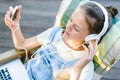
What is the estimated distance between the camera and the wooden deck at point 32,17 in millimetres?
2541

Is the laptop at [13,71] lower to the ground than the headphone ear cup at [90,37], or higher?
lower

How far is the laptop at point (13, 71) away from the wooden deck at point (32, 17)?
0.82 metres

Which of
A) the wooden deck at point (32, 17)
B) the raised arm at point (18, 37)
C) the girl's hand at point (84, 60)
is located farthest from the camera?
the wooden deck at point (32, 17)

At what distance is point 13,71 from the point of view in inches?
64.2

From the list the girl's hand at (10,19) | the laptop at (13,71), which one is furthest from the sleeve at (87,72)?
the girl's hand at (10,19)

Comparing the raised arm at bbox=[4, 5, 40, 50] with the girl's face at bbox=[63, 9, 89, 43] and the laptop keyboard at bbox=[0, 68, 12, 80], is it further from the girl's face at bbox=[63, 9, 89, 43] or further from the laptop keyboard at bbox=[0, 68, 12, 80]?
the girl's face at bbox=[63, 9, 89, 43]

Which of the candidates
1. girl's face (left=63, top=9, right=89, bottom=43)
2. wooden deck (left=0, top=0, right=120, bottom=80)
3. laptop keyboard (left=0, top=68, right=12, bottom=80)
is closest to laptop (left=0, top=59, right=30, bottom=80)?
laptop keyboard (left=0, top=68, right=12, bottom=80)

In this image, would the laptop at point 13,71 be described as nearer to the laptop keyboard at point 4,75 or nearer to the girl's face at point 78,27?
the laptop keyboard at point 4,75

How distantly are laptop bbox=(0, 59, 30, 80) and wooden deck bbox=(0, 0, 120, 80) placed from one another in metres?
0.82

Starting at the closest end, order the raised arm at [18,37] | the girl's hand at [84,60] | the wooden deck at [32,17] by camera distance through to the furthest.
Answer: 1. the girl's hand at [84,60]
2. the raised arm at [18,37]
3. the wooden deck at [32,17]

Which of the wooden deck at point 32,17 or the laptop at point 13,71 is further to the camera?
the wooden deck at point 32,17

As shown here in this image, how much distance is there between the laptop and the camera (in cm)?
161

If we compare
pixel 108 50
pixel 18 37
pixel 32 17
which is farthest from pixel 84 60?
pixel 32 17

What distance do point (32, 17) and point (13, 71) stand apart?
123 cm
